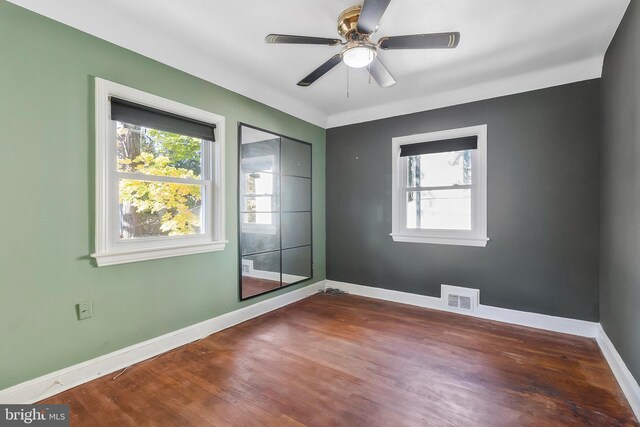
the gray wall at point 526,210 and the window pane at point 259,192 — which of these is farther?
the window pane at point 259,192

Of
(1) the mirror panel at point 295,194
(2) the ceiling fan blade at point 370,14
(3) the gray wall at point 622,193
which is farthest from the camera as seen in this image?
(1) the mirror panel at point 295,194

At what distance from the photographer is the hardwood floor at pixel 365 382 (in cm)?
171

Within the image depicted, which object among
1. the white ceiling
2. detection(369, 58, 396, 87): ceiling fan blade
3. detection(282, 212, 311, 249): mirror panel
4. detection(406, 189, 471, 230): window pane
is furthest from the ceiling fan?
detection(282, 212, 311, 249): mirror panel

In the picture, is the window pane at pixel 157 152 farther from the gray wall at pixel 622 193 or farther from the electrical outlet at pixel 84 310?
the gray wall at pixel 622 193

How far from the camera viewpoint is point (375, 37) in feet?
7.85

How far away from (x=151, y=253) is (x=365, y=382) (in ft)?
6.30

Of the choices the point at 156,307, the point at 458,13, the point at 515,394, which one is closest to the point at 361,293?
the point at 515,394

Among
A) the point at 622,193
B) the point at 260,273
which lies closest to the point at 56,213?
the point at 260,273

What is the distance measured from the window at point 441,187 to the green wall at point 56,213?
2749 mm

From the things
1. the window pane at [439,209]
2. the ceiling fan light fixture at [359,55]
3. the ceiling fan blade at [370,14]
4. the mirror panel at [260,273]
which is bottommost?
the mirror panel at [260,273]

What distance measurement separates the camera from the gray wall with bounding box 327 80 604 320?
2.79m

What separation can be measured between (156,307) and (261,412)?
1.29 m

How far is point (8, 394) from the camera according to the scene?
174 cm

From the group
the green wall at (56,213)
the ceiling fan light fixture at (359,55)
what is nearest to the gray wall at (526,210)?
the ceiling fan light fixture at (359,55)
